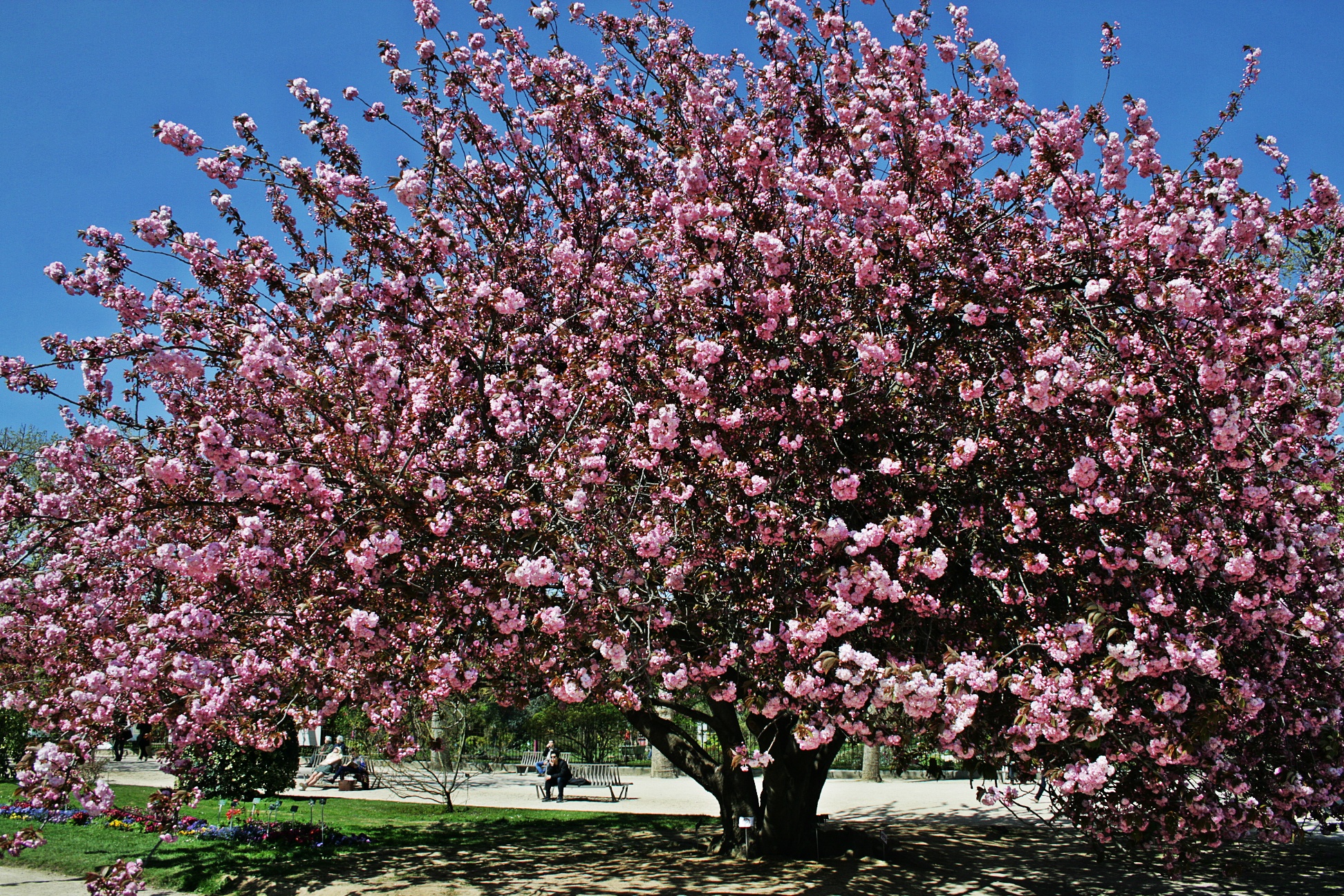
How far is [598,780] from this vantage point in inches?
792

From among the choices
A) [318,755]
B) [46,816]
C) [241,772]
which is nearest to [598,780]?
[241,772]

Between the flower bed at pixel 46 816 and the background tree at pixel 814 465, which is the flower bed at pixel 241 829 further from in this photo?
the background tree at pixel 814 465

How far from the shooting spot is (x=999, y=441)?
20.4ft

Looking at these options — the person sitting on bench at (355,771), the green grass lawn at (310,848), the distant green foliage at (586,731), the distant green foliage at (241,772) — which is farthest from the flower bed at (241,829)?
the distant green foliage at (586,731)

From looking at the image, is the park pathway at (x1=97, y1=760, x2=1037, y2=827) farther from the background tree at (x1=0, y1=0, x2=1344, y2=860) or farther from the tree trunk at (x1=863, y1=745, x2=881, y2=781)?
the background tree at (x1=0, y1=0, x2=1344, y2=860)

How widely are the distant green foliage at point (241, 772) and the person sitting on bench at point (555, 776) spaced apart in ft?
18.7

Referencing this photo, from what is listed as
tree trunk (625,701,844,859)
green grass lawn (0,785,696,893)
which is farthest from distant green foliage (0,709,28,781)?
tree trunk (625,701,844,859)

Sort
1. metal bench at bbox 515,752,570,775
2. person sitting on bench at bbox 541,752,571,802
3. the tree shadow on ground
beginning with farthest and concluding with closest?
metal bench at bbox 515,752,570,775 → person sitting on bench at bbox 541,752,571,802 → the tree shadow on ground

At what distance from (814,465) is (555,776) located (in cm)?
1436

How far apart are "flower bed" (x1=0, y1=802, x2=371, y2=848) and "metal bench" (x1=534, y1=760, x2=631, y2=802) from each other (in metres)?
7.90

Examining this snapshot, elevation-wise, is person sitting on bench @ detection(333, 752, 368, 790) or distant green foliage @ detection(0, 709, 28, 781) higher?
distant green foliage @ detection(0, 709, 28, 781)

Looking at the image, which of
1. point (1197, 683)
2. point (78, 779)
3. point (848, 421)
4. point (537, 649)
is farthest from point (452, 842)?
point (1197, 683)

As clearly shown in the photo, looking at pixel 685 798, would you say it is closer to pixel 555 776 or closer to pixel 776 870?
pixel 555 776

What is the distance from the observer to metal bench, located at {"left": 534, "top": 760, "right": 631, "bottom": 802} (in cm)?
1834
